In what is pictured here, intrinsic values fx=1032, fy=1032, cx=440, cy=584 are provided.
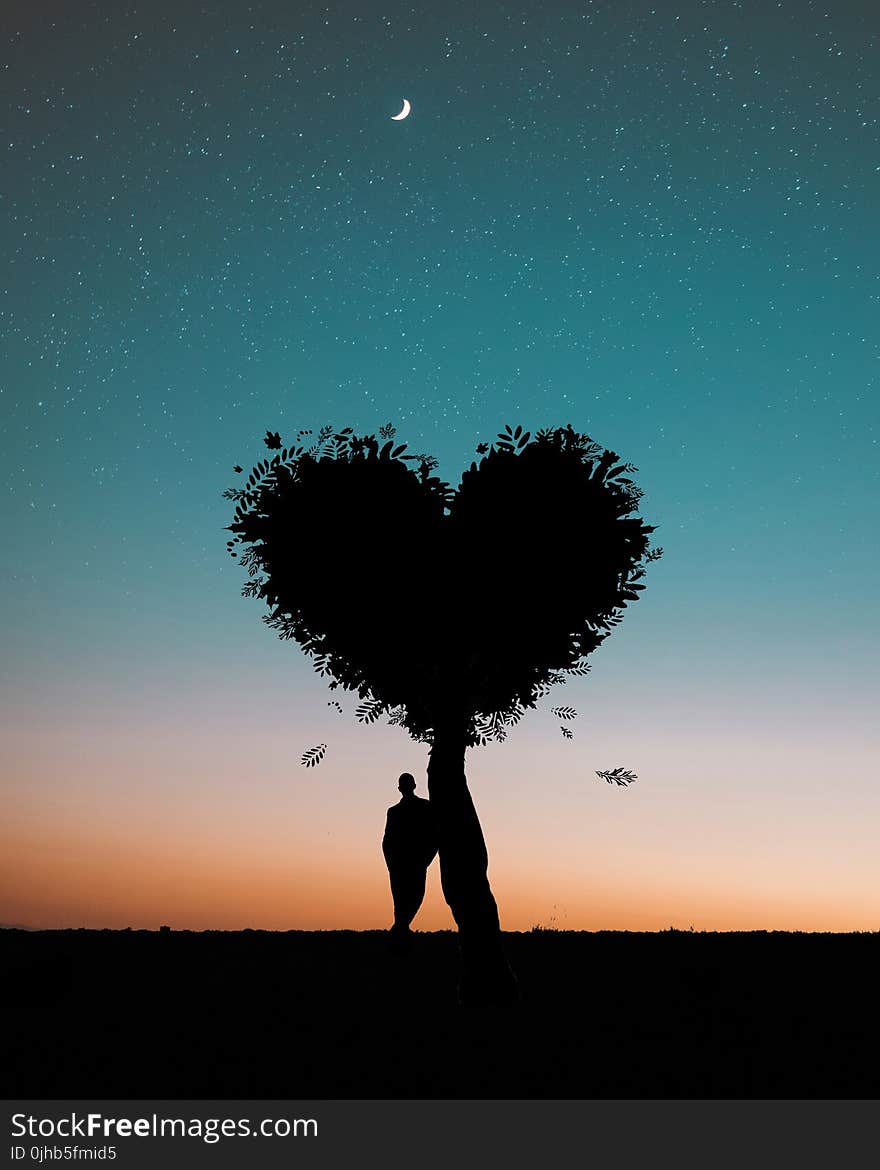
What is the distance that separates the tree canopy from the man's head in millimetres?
2419

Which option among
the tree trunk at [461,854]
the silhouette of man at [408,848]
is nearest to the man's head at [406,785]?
the silhouette of man at [408,848]

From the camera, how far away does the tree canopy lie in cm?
2222

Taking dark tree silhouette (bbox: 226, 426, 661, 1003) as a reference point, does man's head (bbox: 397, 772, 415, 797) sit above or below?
below

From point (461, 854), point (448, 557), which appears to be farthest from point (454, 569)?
point (461, 854)

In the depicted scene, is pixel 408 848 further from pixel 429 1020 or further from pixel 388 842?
pixel 429 1020

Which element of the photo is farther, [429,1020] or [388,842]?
[388,842]

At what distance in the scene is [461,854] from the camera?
21953 mm

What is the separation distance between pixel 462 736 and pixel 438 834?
2153mm

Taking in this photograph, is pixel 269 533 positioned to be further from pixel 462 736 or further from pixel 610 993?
pixel 610 993

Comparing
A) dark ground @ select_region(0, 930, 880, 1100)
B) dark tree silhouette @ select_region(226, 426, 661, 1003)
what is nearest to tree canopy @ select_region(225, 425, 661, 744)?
dark tree silhouette @ select_region(226, 426, 661, 1003)

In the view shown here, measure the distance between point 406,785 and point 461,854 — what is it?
3.85 metres

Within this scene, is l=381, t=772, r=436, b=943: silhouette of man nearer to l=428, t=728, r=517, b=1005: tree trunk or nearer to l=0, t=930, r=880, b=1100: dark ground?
l=0, t=930, r=880, b=1100: dark ground

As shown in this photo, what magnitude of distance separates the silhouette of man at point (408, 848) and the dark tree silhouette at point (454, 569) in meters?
2.90

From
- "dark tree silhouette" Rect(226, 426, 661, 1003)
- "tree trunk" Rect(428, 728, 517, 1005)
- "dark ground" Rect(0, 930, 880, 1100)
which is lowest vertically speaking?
"dark ground" Rect(0, 930, 880, 1100)
